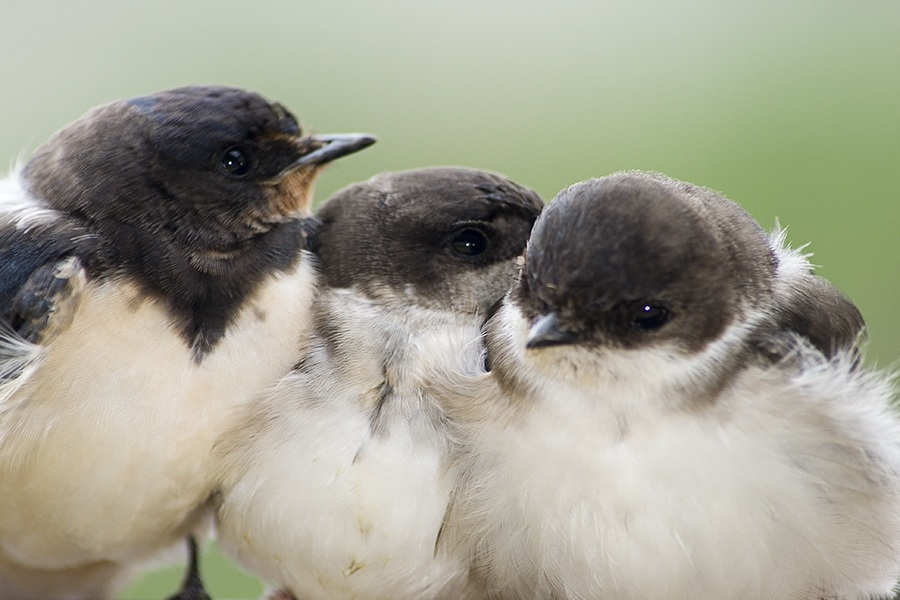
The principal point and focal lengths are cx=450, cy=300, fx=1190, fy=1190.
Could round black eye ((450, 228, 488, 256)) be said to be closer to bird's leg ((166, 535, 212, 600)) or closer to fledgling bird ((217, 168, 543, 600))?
fledgling bird ((217, 168, 543, 600))

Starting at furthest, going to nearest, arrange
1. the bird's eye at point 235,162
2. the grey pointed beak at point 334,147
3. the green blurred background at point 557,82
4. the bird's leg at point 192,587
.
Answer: the green blurred background at point 557,82 < the bird's leg at point 192,587 < the grey pointed beak at point 334,147 < the bird's eye at point 235,162

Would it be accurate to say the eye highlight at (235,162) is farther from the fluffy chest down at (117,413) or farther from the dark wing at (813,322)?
the dark wing at (813,322)

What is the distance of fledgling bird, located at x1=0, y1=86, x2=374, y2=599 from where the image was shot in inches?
75.8

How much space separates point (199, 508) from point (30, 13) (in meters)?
4.55

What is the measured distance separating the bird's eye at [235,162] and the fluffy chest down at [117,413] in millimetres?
228

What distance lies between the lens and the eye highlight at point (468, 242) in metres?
2.20

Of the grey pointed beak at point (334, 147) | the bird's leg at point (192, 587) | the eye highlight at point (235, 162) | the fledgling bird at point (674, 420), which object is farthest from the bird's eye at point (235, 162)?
the bird's leg at point (192, 587)

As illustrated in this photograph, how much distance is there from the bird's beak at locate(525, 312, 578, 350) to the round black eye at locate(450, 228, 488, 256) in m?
0.44

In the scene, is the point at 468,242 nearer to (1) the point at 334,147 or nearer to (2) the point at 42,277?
(1) the point at 334,147

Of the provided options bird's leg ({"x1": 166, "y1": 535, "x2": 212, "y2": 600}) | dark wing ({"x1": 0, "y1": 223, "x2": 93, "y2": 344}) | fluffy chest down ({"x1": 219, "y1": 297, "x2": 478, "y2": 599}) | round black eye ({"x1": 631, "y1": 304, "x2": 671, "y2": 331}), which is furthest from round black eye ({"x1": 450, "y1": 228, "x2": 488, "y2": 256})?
bird's leg ({"x1": 166, "y1": 535, "x2": 212, "y2": 600})

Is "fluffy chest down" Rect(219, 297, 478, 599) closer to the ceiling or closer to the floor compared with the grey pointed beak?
closer to the floor

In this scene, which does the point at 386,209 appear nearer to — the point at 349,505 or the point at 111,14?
the point at 349,505

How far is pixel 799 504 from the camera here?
5.95 feet

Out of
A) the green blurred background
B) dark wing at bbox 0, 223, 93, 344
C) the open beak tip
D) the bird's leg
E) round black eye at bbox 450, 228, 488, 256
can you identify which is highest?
the open beak tip
